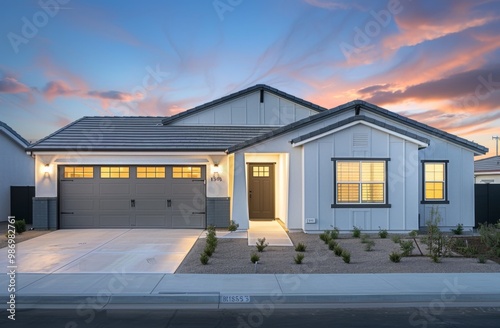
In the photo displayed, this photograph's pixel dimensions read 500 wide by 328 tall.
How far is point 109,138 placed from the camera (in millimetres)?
16750

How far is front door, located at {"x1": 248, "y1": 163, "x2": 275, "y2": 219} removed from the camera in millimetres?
17969

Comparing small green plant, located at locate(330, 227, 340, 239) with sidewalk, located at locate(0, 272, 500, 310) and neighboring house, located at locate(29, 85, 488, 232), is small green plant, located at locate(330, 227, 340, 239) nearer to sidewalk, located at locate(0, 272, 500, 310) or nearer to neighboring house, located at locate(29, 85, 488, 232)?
neighboring house, located at locate(29, 85, 488, 232)

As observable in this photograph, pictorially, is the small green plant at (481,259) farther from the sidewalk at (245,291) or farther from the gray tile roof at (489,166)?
the gray tile roof at (489,166)

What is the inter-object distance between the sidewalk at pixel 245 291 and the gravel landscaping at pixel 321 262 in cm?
66

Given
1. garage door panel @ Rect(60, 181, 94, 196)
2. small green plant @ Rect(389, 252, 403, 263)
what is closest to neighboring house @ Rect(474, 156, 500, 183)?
small green plant @ Rect(389, 252, 403, 263)

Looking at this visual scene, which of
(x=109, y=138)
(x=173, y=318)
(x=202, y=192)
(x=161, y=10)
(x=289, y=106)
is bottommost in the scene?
(x=173, y=318)

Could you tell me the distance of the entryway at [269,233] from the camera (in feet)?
42.4

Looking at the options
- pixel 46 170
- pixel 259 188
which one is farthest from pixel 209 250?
pixel 46 170

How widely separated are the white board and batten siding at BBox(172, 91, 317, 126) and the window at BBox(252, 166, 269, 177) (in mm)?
2718

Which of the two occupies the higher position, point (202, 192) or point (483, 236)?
point (202, 192)

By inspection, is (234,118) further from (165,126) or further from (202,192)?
(202,192)

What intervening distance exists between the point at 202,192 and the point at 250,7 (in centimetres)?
719

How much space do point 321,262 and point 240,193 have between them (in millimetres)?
5744

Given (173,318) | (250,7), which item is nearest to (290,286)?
(173,318)
